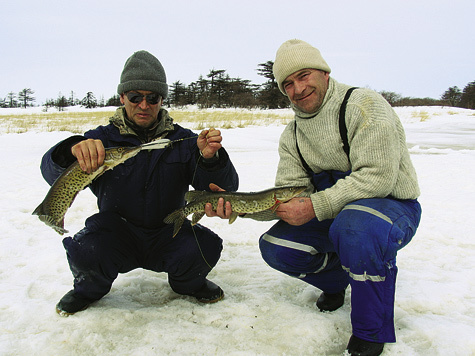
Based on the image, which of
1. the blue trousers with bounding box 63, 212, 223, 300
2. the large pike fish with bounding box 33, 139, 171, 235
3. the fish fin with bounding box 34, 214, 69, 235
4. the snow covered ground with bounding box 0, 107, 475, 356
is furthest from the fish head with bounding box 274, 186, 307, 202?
the fish fin with bounding box 34, 214, 69, 235

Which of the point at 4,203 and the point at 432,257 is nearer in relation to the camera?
the point at 432,257

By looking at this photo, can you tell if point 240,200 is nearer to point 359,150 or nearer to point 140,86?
point 359,150

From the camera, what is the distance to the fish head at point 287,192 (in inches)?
109

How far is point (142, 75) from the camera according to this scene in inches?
117

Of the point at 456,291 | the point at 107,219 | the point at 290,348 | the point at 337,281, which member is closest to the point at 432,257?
the point at 456,291

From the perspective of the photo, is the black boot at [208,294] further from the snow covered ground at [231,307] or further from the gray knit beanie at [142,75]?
the gray knit beanie at [142,75]

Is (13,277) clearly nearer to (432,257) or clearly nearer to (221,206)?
(221,206)

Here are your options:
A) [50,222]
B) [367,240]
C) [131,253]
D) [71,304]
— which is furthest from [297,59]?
[71,304]

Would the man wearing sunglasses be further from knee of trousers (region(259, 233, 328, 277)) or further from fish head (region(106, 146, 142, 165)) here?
knee of trousers (region(259, 233, 328, 277))

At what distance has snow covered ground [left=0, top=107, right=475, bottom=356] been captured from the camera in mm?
2248

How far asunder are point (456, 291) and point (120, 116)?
3.11 metres

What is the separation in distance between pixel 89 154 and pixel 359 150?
6.17ft

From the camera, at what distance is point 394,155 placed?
7.91 feet

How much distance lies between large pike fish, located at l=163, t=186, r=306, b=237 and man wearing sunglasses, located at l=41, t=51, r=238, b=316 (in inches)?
7.8
